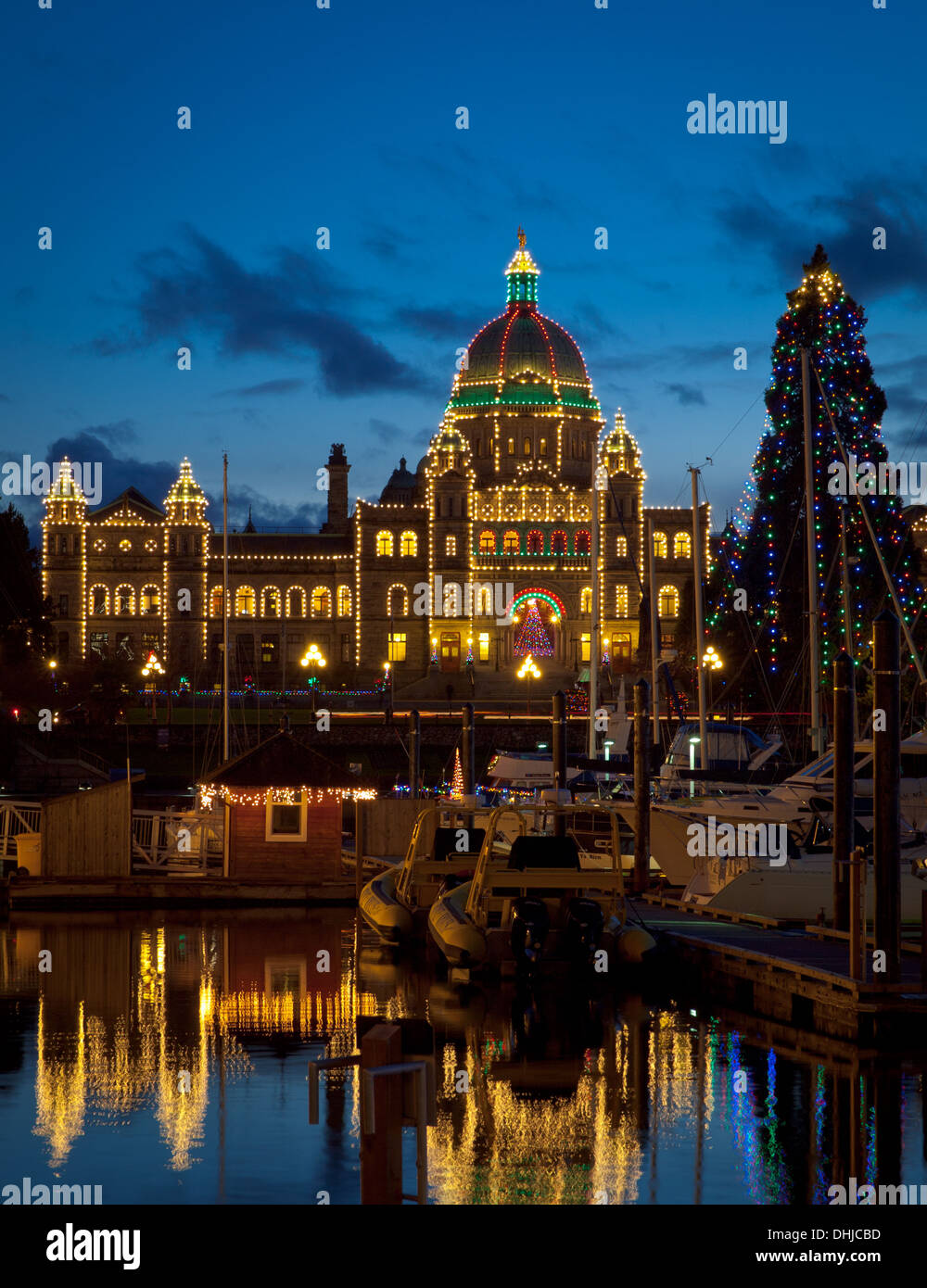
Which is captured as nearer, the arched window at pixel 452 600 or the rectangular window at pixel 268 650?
the arched window at pixel 452 600

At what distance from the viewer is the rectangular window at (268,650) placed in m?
120

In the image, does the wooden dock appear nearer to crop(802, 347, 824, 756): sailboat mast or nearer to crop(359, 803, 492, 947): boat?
crop(359, 803, 492, 947): boat

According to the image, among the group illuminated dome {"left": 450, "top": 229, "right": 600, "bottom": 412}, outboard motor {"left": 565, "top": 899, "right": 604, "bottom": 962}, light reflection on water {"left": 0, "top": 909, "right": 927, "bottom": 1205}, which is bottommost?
light reflection on water {"left": 0, "top": 909, "right": 927, "bottom": 1205}

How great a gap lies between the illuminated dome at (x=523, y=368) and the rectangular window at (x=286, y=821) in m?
90.7

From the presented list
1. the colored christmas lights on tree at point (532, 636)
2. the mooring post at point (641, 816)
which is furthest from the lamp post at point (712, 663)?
the colored christmas lights on tree at point (532, 636)

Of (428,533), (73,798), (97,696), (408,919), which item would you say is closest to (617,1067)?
(408,919)

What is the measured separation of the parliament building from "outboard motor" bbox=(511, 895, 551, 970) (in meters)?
85.7

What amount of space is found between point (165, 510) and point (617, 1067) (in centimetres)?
10151

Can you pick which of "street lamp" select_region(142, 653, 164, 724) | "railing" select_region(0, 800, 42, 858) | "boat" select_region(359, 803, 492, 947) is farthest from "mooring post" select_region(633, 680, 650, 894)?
"street lamp" select_region(142, 653, 164, 724)

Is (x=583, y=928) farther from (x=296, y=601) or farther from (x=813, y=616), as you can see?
(x=296, y=601)

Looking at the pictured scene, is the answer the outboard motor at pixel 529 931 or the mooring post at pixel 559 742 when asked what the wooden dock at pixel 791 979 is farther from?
the mooring post at pixel 559 742

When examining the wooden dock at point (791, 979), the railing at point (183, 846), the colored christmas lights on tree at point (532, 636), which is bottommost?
the wooden dock at point (791, 979)

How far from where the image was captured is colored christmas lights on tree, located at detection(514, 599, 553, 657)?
4660 inches
